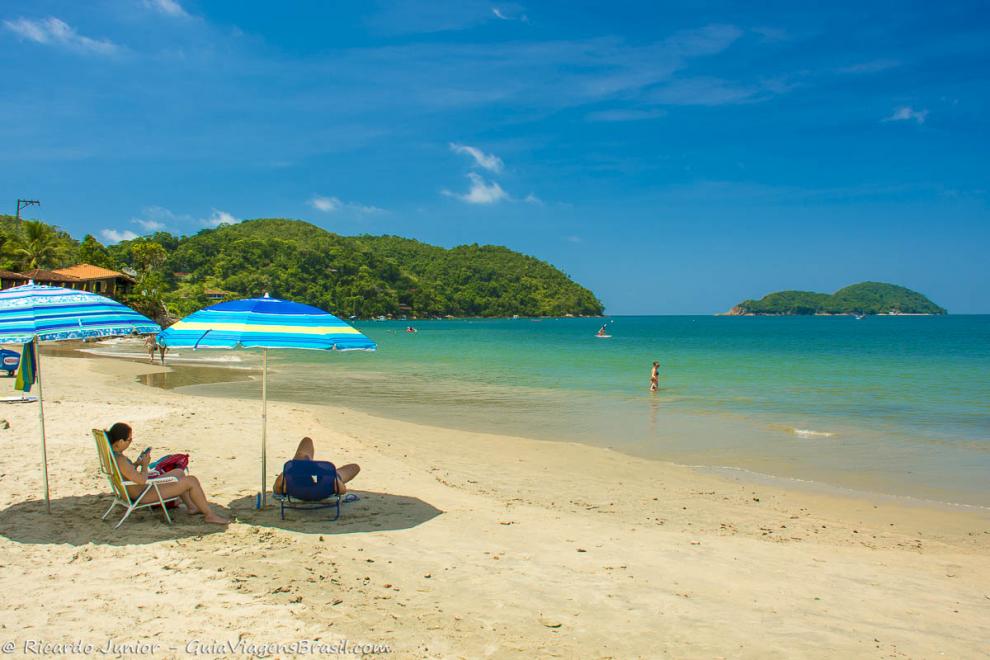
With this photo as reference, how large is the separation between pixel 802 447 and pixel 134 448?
12.1 metres

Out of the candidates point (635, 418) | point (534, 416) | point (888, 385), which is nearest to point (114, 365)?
point (534, 416)

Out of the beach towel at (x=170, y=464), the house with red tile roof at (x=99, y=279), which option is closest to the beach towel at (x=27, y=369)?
the beach towel at (x=170, y=464)

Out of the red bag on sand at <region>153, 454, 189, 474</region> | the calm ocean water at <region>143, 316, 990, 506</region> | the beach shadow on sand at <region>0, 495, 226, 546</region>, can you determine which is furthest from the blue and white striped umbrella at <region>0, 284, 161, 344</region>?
the calm ocean water at <region>143, 316, 990, 506</region>

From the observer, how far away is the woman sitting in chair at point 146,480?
6168 millimetres

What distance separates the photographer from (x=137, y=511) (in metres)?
6.66

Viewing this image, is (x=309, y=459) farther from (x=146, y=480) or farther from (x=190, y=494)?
(x=146, y=480)

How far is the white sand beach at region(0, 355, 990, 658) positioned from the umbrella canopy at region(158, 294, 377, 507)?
180 centimetres

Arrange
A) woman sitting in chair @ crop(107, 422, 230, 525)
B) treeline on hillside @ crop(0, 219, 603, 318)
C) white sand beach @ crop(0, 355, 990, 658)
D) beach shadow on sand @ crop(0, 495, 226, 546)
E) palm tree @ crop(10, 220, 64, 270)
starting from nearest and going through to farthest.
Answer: white sand beach @ crop(0, 355, 990, 658)
beach shadow on sand @ crop(0, 495, 226, 546)
woman sitting in chair @ crop(107, 422, 230, 525)
palm tree @ crop(10, 220, 64, 270)
treeline on hillside @ crop(0, 219, 603, 318)

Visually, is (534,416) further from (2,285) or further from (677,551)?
(2,285)

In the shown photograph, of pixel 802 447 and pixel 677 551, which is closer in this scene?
pixel 677 551

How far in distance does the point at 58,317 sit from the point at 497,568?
444 cm

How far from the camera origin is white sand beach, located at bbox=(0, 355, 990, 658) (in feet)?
14.2

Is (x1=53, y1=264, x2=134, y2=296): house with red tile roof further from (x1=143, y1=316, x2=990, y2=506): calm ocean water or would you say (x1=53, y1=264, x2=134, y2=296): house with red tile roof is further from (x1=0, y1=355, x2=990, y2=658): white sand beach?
(x1=0, y1=355, x2=990, y2=658): white sand beach

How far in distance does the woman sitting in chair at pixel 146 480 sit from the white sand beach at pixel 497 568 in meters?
0.18
